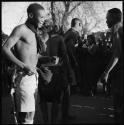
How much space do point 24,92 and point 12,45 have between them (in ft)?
1.80

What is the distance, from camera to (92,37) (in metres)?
9.88

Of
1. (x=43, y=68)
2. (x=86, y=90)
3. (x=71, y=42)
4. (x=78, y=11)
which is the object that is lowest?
(x=86, y=90)

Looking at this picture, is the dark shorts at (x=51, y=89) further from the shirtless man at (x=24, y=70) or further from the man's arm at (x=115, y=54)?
the shirtless man at (x=24, y=70)

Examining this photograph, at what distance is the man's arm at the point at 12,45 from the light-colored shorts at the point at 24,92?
189mm

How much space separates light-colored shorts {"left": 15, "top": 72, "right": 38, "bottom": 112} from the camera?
13.9ft

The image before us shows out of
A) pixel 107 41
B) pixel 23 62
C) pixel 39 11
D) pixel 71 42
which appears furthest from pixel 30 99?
pixel 107 41

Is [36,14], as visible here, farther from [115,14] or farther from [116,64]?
[116,64]

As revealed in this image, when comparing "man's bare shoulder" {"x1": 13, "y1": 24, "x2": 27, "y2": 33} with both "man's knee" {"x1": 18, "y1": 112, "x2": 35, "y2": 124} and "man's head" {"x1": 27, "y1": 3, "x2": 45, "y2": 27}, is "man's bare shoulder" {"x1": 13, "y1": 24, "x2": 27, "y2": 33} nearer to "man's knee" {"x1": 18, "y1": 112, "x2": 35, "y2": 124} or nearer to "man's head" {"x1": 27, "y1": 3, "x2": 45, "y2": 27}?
"man's head" {"x1": 27, "y1": 3, "x2": 45, "y2": 27}

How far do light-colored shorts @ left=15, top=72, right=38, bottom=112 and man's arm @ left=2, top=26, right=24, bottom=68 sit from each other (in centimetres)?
19

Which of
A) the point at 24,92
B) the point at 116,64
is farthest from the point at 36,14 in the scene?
the point at 116,64

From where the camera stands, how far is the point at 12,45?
421 centimetres

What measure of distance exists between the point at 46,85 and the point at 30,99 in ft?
4.60

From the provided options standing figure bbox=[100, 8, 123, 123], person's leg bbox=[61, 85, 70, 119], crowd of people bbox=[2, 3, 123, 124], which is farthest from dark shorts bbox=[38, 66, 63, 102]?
standing figure bbox=[100, 8, 123, 123]

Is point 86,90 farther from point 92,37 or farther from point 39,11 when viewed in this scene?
point 39,11
